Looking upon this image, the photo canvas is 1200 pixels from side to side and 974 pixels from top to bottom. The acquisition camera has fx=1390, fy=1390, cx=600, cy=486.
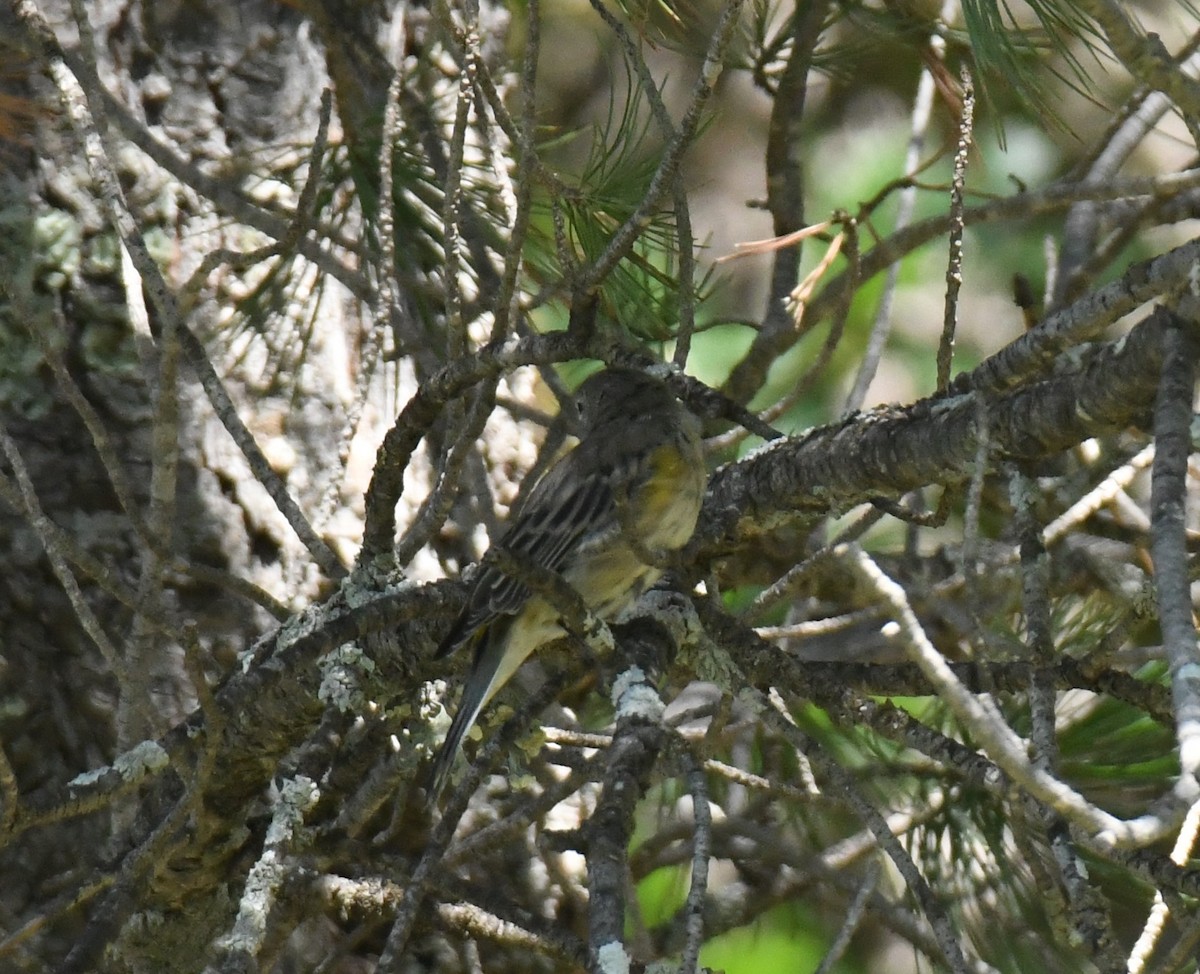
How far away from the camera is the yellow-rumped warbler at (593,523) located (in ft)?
8.43

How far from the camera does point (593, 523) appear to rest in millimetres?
3025

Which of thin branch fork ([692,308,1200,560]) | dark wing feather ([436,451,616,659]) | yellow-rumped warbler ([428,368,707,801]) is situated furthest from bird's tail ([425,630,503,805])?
thin branch fork ([692,308,1200,560])

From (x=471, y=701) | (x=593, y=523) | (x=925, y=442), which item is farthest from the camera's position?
(x=593, y=523)

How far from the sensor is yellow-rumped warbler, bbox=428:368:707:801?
2.57m

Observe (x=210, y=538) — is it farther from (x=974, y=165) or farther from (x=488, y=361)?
(x=974, y=165)

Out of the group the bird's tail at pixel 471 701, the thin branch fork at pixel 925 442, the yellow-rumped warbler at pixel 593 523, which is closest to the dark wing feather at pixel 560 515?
the yellow-rumped warbler at pixel 593 523

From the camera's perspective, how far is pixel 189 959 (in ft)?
9.30

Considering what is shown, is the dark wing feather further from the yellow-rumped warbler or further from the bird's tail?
the bird's tail

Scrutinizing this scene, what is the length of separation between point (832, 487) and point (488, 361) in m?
0.60

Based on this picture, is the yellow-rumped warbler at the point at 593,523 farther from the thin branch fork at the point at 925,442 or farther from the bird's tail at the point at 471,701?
the thin branch fork at the point at 925,442

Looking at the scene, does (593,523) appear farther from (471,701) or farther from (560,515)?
(471,701)

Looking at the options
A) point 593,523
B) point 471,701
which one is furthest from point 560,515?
point 471,701

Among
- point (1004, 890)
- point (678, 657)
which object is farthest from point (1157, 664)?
point (678, 657)

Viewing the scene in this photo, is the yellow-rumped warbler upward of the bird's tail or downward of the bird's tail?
upward
